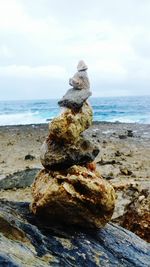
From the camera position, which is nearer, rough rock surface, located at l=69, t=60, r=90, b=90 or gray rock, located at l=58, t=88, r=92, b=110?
gray rock, located at l=58, t=88, r=92, b=110

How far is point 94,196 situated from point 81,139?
0.90 metres

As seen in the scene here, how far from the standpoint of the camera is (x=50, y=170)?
295 inches

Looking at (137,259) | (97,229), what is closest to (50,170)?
(97,229)

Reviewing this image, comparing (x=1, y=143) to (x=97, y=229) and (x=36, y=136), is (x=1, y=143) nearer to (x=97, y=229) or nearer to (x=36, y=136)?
(x=36, y=136)

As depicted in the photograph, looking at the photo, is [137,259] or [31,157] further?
[31,157]

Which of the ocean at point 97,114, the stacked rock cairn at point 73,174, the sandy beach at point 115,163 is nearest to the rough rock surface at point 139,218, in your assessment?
the sandy beach at point 115,163

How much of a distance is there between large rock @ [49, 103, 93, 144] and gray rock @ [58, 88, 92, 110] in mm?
88

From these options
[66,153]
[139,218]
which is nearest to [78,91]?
[66,153]

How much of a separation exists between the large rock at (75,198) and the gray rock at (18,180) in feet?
29.2

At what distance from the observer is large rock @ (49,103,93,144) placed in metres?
7.11

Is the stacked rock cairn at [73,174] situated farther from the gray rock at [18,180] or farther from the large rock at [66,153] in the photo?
the gray rock at [18,180]

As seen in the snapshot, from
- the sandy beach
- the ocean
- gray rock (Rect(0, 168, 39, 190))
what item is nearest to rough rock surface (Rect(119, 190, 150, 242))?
the sandy beach

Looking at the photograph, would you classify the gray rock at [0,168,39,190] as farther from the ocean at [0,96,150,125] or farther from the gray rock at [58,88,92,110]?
the ocean at [0,96,150,125]

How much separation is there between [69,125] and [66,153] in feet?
1.40
